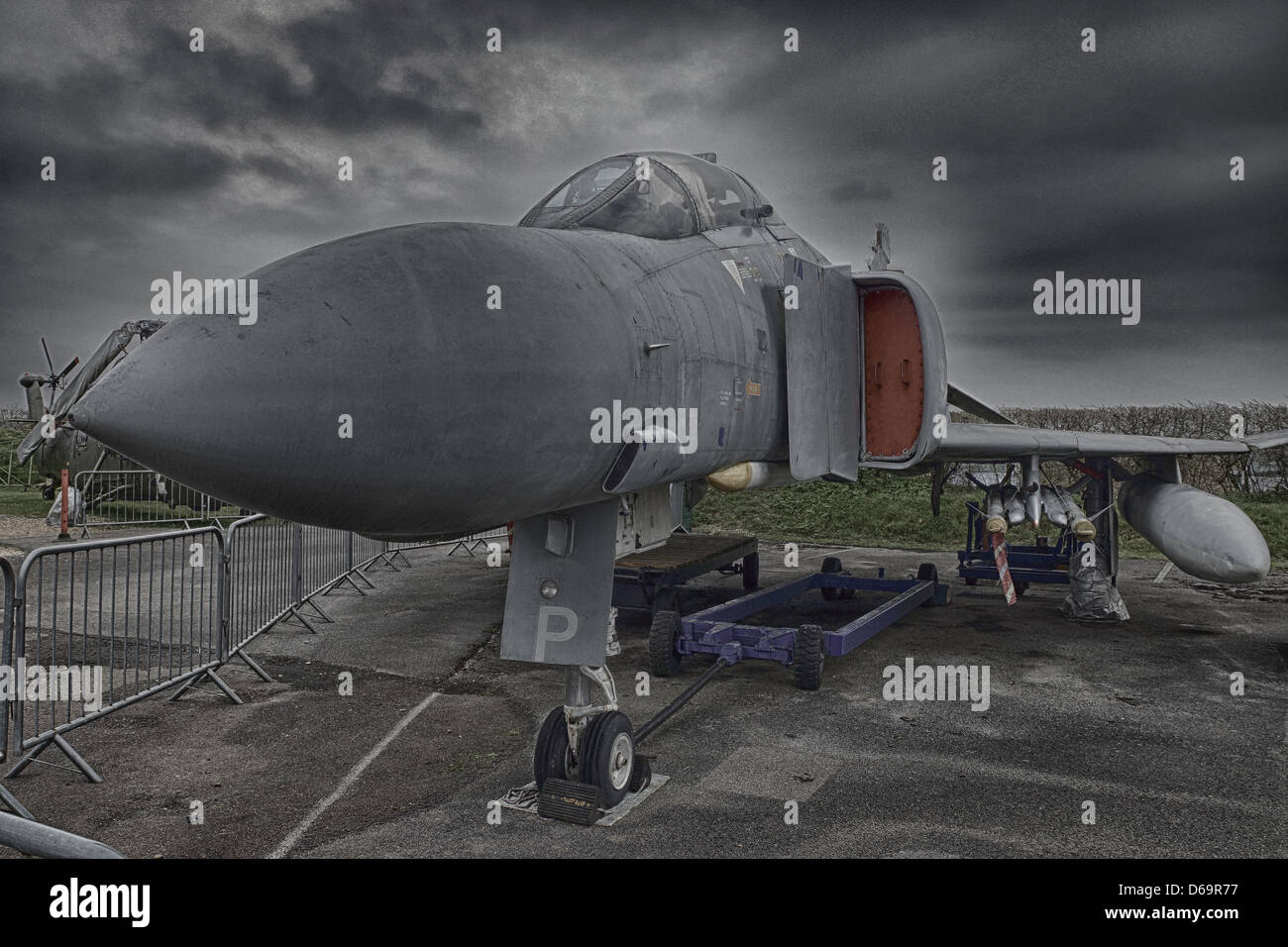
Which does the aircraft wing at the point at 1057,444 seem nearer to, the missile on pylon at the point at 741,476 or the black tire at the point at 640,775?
the missile on pylon at the point at 741,476

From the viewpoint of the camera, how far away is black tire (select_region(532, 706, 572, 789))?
456 cm

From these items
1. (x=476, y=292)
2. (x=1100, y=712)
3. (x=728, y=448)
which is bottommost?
(x=1100, y=712)

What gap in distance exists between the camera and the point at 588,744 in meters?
4.46

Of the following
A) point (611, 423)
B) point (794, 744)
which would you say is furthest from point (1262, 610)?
point (611, 423)

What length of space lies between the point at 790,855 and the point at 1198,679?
5.25m

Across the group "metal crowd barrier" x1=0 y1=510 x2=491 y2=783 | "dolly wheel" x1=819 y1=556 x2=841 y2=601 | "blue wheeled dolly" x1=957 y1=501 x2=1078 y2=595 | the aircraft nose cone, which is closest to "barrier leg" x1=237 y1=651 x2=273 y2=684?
"metal crowd barrier" x1=0 y1=510 x2=491 y2=783

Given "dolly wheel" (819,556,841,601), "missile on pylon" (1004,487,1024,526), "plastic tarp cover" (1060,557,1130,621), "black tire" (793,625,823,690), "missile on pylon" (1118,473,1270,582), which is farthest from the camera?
"dolly wheel" (819,556,841,601)

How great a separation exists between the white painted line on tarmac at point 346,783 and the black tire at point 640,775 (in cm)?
163

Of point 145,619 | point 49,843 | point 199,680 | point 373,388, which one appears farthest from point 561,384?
point 145,619

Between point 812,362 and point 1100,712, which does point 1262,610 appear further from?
point 812,362

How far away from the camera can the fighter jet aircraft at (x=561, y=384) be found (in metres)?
1.94

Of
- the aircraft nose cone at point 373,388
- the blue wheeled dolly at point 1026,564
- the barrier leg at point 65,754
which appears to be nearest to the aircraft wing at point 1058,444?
the blue wheeled dolly at point 1026,564

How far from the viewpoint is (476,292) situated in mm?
2207

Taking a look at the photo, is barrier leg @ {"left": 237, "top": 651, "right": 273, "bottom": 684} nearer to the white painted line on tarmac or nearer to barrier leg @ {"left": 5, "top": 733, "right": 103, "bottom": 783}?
Result: the white painted line on tarmac
